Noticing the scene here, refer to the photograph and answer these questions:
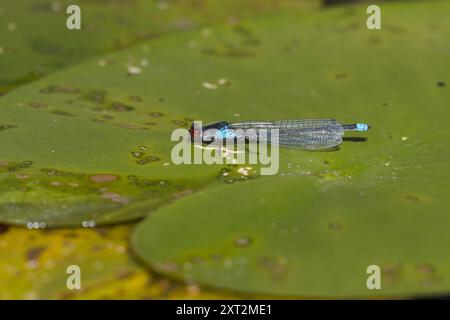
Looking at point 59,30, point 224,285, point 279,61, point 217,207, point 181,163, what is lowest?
point 224,285

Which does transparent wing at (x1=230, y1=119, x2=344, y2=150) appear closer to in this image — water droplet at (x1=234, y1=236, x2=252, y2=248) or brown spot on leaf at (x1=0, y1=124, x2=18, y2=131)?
water droplet at (x1=234, y1=236, x2=252, y2=248)

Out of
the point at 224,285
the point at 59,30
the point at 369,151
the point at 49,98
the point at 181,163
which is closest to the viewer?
the point at 224,285

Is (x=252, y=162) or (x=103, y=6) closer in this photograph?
(x=252, y=162)

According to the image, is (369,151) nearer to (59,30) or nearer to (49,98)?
(49,98)

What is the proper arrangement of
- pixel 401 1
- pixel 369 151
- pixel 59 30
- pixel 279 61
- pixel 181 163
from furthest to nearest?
pixel 401 1
pixel 59 30
pixel 279 61
pixel 369 151
pixel 181 163

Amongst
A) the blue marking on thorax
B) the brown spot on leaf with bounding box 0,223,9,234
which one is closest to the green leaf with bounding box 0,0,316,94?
the blue marking on thorax

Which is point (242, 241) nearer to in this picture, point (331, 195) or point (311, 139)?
point (331, 195)

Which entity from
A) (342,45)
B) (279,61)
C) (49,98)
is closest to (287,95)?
(279,61)

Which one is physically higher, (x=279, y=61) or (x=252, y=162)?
(x=279, y=61)
